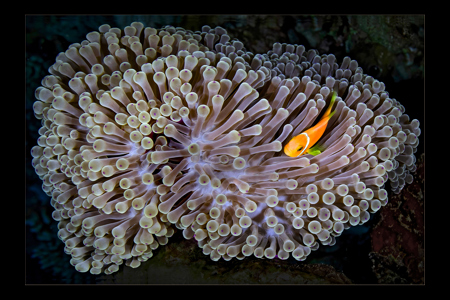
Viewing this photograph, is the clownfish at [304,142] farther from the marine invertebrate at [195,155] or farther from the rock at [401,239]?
the rock at [401,239]

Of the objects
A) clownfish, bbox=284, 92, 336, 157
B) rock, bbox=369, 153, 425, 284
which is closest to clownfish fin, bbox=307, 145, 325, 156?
clownfish, bbox=284, 92, 336, 157

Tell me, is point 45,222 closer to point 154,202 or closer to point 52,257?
point 52,257

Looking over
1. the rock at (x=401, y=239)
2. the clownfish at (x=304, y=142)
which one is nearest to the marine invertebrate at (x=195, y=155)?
the clownfish at (x=304, y=142)

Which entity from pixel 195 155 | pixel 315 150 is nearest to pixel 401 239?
pixel 315 150

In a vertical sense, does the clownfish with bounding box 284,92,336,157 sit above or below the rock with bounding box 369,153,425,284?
above

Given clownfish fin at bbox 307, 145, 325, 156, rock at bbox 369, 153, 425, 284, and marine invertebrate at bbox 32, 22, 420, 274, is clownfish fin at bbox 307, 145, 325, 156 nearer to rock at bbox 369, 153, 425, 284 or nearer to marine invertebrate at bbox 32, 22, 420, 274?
marine invertebrate at bbox 32, 22, 420, 274

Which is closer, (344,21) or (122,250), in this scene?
(122,250)

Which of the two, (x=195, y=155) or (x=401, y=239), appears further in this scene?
(x=401, y=239)

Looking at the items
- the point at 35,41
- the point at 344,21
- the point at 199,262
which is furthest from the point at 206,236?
the point at 344,21

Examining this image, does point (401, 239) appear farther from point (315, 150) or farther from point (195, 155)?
point (195, 155)
